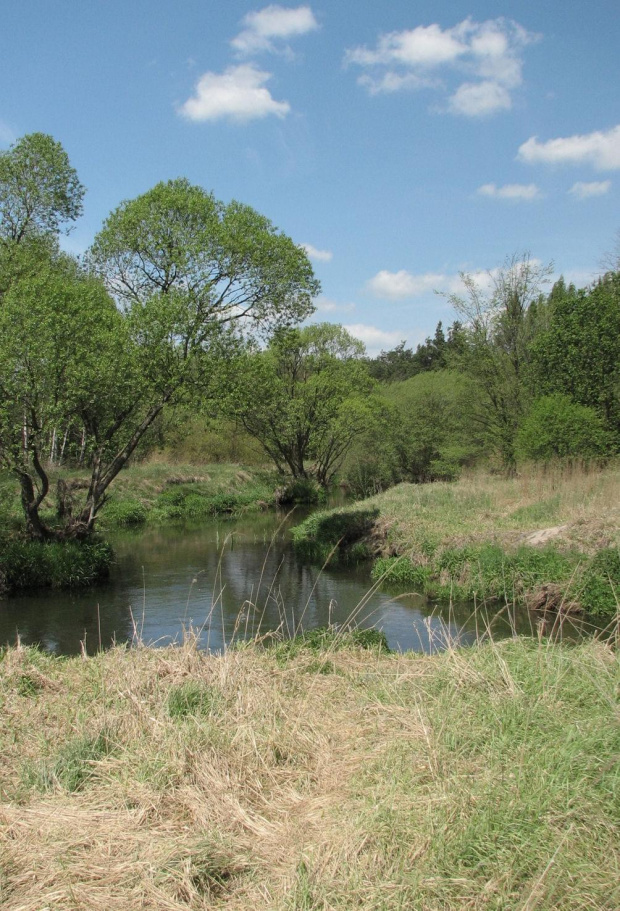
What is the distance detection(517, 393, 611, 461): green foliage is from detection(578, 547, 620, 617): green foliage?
28.8 ft

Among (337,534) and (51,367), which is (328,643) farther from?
(337,534)

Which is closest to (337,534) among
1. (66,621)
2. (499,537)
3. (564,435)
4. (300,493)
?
(499,537)

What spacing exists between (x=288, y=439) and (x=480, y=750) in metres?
35.8

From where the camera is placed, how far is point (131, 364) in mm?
17484

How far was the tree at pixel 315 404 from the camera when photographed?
A: 37406mm

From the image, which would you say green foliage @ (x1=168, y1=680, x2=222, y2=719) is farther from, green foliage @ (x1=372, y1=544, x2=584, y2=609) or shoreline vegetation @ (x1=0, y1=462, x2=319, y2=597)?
shoreline vegetation @ (x1=0, y1=462, x2=319, y2=597)

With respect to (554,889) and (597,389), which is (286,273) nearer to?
(597,389)

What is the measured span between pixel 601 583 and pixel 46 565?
1226cm

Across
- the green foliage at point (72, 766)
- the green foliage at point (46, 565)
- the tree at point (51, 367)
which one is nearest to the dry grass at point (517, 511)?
the green foliage at point (46, 565)

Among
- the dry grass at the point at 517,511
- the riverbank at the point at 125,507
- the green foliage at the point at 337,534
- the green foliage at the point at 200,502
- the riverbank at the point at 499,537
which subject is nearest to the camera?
the riverbank at the point at 499,537

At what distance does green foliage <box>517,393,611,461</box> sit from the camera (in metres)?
20.9

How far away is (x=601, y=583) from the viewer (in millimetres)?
12117

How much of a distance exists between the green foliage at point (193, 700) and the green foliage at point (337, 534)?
13.4 meters

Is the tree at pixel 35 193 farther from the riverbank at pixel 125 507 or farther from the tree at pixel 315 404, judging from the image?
the tree at pixel 315 404
